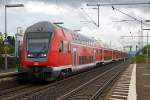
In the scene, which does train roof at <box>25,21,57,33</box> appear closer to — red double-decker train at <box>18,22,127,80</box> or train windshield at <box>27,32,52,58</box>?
red double-decker train at <box>18,22,127,80</box>

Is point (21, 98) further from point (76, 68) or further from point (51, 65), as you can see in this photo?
point (76, 68)

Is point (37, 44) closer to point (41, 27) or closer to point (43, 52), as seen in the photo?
point (43, 52)

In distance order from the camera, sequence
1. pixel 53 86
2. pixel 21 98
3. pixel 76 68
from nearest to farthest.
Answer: pixel 21 98 < pixel 53 86 < pixel 76 68

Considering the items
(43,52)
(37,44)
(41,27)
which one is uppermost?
(41,27)

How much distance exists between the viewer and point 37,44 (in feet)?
82.8

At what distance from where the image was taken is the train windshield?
25047 millimetres

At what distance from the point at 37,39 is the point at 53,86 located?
10.7ft

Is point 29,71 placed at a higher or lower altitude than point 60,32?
lower

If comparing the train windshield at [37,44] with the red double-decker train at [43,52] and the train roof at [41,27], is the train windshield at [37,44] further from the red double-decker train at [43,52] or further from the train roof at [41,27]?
the train roof at [41,27]

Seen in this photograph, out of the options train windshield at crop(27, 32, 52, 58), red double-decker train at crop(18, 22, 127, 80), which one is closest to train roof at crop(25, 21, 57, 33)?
red double-decker train at crop(18, 22, 127, 80)

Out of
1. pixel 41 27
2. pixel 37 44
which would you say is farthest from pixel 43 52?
pixel 41 27

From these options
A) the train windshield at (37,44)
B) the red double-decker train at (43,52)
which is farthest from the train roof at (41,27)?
the train windshield at (37,44)

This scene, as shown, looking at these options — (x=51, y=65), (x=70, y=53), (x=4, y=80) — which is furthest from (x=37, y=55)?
(x=70, y=53)

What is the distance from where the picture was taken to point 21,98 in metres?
18.1
